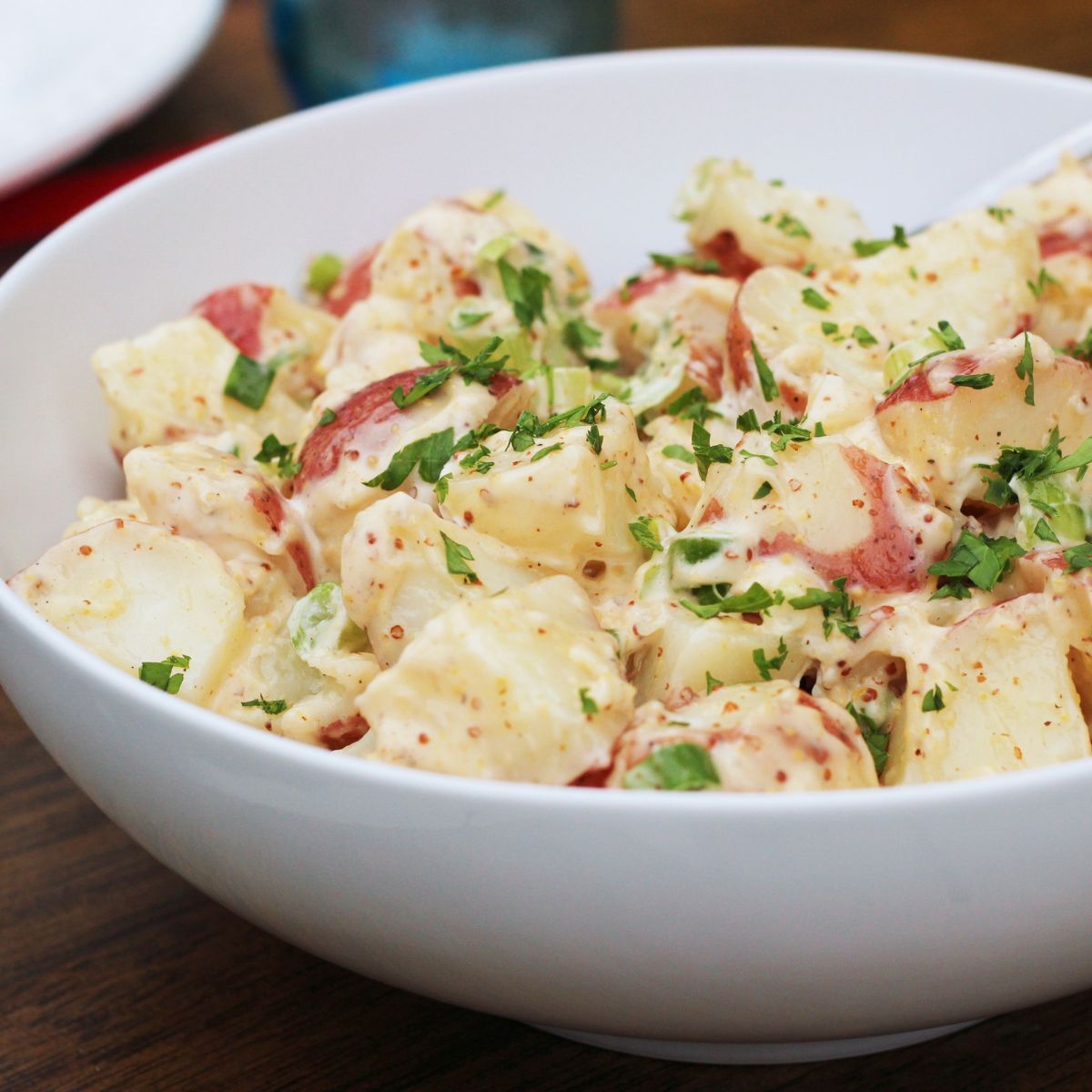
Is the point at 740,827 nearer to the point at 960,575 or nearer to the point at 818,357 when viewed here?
the point at 960,575

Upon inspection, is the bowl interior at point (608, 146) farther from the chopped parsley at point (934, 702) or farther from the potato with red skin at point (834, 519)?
the chopped parsley at point (934, 702)

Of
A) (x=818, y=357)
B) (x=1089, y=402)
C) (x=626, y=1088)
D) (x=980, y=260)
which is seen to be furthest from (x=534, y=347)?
(x=626, y=1088)

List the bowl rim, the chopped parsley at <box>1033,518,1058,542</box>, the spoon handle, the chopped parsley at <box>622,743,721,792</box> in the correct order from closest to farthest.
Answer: the bowl rim < the chopped parsley at <box>622,743,721,792</box> < the chopped parsley at <box>1033,518,1058,542</box> < the spoon handle

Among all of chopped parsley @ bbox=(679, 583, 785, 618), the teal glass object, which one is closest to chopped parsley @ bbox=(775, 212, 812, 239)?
chopped parsley @ bbox=(679, 583, 785, 618)

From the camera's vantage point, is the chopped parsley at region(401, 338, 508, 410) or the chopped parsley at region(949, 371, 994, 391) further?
the chopped parsley at region(401, 338, 508, 410)

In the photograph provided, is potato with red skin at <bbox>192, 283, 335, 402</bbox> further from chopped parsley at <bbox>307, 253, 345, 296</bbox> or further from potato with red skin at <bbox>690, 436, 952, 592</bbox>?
potato with red skin at <bbox>690, 436, 952, 592</bbox>

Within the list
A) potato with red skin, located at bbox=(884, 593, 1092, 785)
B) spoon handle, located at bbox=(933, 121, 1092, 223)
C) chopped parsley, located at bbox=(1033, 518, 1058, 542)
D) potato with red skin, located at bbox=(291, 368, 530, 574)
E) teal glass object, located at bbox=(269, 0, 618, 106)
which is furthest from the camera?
teal glass object, located at bbox=(269, 0, 618, 106)
